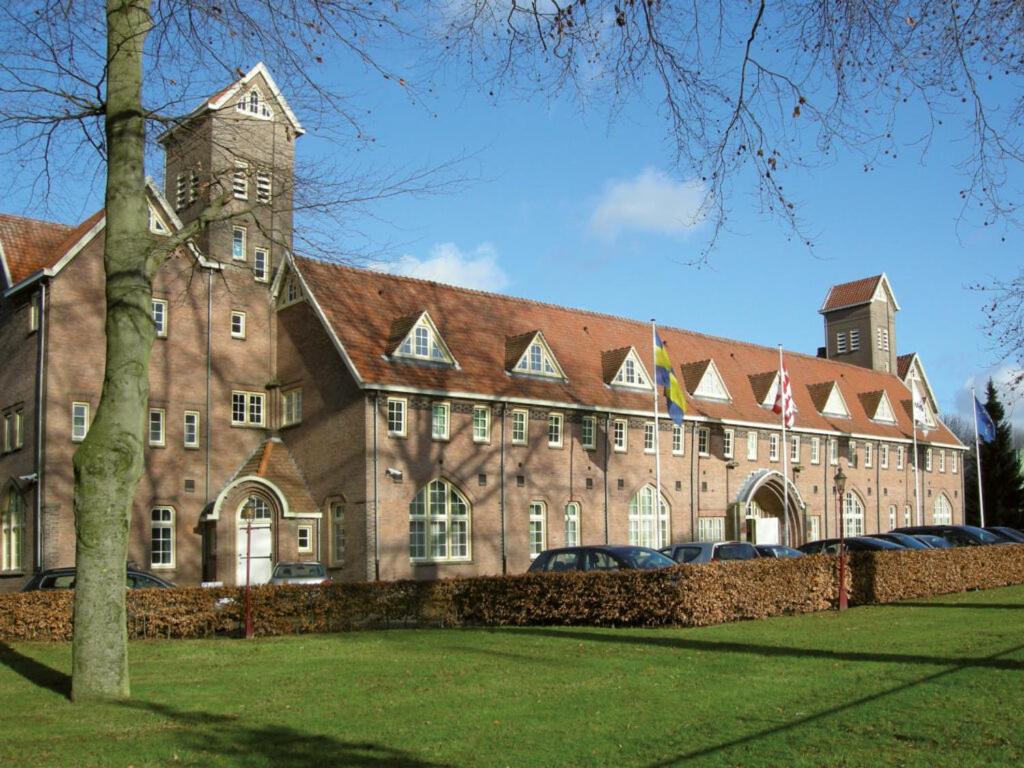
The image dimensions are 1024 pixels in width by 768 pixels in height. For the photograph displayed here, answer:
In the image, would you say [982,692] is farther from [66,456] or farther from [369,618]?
[66,456]

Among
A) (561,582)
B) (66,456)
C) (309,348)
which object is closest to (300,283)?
(309,348)

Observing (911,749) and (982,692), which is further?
(982,692)

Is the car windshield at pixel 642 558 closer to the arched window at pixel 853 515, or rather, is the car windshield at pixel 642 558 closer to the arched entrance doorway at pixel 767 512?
the arched entrance doorway at pixel 767 512

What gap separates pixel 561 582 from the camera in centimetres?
2300

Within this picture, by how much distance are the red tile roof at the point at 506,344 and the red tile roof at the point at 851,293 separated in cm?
1516

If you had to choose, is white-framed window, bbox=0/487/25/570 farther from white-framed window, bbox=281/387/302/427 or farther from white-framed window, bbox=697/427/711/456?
white-framed window, bbox=697/427/711/456

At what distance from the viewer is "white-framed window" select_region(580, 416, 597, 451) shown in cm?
4306

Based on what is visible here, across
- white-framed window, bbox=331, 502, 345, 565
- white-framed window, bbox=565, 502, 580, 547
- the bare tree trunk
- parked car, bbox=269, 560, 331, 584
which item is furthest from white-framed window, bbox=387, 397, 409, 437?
the bare tree trunk

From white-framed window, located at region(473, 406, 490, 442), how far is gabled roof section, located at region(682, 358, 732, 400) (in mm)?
12901

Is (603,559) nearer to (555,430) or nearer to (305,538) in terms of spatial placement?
(305,538)

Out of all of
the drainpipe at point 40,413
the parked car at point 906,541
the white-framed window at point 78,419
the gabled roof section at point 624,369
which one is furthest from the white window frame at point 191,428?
the parked car at point 906,541

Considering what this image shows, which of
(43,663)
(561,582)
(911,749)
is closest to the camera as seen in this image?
(911,749)

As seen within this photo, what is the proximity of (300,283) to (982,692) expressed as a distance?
102ft

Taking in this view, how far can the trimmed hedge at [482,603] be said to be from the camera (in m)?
21.6
